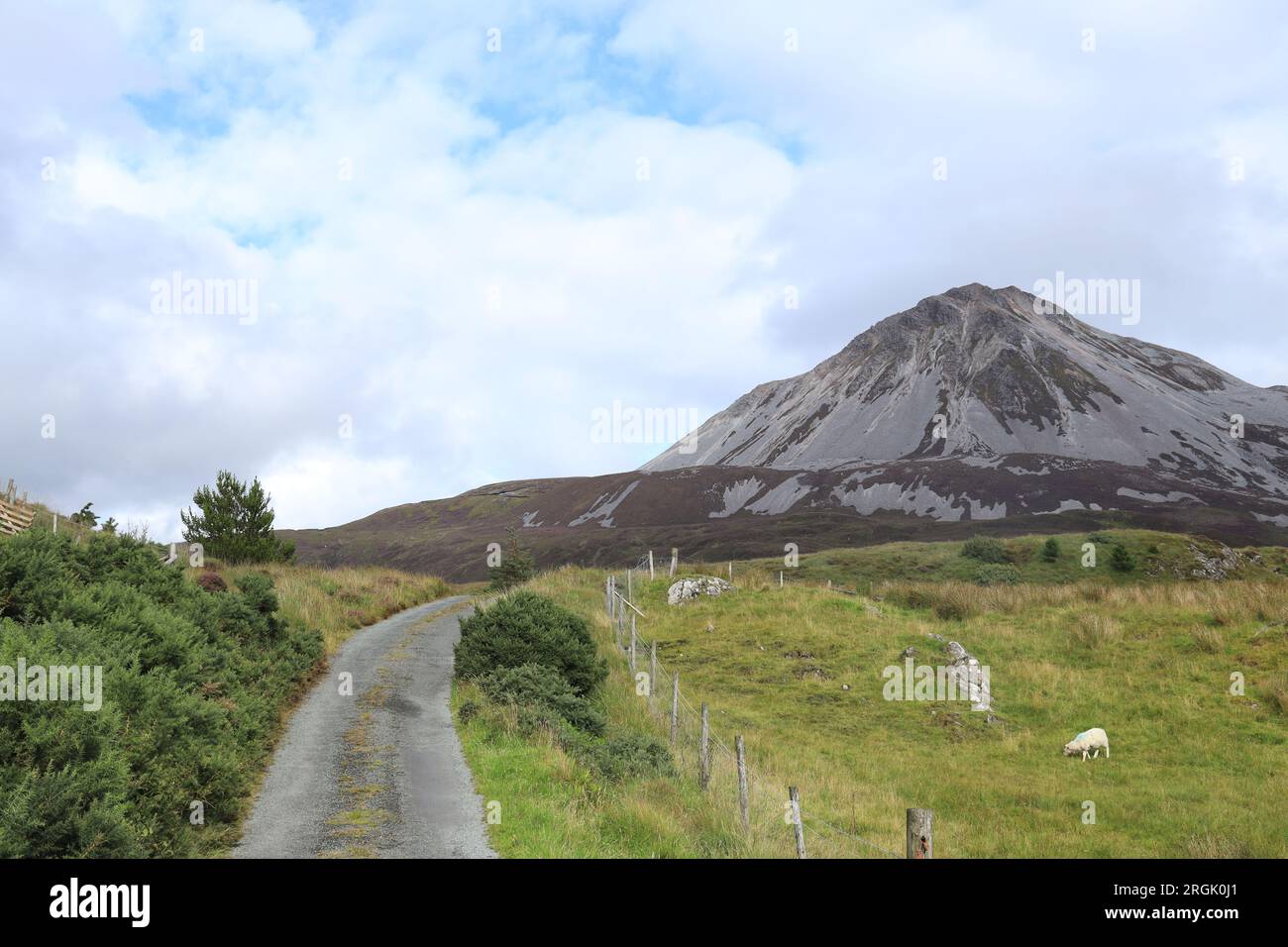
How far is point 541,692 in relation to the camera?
1839 cm

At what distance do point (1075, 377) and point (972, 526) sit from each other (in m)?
117

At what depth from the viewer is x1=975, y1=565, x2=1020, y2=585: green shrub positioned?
2217 inches

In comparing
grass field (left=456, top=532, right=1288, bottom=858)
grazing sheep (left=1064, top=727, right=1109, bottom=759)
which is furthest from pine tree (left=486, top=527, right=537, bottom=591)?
grazing sheep (left=1064, top=727, right=1109, bottom=759)

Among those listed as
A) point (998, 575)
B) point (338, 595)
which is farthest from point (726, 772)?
point (998, 575)

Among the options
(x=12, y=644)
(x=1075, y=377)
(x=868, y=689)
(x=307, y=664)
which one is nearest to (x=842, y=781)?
(x=868, y=689)

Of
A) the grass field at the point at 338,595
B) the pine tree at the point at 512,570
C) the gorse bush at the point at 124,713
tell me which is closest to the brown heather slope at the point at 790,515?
the pine tree at the point at 512,570

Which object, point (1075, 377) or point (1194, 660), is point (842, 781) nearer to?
point (1194, 660)

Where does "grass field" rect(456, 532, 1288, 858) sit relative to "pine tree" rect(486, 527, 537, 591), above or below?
below

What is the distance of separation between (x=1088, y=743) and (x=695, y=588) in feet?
68.4

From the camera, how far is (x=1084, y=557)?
5722 cm

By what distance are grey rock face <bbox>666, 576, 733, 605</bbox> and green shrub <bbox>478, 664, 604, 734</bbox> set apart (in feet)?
62.9

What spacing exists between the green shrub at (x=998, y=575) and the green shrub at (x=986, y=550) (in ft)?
13.7
